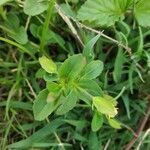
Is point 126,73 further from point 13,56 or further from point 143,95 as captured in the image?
point 13,56

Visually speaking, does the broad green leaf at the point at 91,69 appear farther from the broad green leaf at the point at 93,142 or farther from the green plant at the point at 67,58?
the broad green leaf at the point at 93,142

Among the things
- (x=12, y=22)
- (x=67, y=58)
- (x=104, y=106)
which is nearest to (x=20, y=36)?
(x=12, y=22)

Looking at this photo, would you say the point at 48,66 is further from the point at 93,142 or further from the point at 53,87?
the point at 93,142

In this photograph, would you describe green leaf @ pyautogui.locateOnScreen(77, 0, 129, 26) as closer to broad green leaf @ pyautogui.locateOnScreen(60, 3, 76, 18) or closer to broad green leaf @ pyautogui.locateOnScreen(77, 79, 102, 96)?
broad green leaf @ pyautogui.locateOnScreen(60, 3, 76, 18)

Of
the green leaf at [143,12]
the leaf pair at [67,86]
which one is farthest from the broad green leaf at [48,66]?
the green leaf at [143,12]

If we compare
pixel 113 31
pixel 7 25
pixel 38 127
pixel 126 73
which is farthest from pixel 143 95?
pixel 7 25

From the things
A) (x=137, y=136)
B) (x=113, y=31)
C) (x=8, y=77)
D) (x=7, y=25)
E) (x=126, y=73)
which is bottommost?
(x=137, y=136)
